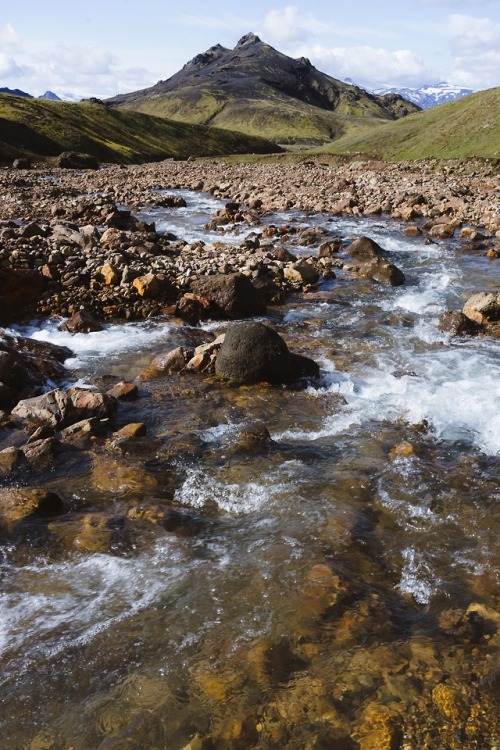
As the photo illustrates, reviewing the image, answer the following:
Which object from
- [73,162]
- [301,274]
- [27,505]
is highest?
[73,162]

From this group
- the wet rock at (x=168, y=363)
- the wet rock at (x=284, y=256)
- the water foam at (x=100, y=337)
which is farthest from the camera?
the wet rock at (x=284, y=256)

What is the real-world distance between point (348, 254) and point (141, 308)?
10.9 metres

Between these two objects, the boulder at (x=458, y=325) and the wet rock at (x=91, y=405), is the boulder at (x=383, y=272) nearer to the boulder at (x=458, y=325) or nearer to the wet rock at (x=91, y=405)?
the boulder at (x=458, y=325)

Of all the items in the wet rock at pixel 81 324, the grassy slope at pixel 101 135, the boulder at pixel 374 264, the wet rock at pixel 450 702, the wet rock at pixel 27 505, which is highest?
the grassy slope at pixel 101 135

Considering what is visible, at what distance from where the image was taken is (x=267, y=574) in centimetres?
688

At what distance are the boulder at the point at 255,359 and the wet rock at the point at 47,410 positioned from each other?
12.0 ft

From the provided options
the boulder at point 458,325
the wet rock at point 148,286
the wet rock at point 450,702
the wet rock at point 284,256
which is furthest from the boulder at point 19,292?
the wet rock at point 450,702

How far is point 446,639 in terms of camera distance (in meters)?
5.82

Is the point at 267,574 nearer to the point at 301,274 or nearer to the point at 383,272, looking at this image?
the point at 301,274

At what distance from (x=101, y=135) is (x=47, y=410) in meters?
115

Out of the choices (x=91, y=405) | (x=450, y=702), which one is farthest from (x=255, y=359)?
(x=450, y=702)

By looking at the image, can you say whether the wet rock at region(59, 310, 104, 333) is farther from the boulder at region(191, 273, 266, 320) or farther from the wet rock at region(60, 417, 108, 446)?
the wet rock at region(60, 417, 108, 446)

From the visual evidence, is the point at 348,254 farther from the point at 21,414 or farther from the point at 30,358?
the point at 21,414

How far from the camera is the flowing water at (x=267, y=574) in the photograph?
508 centimetres
